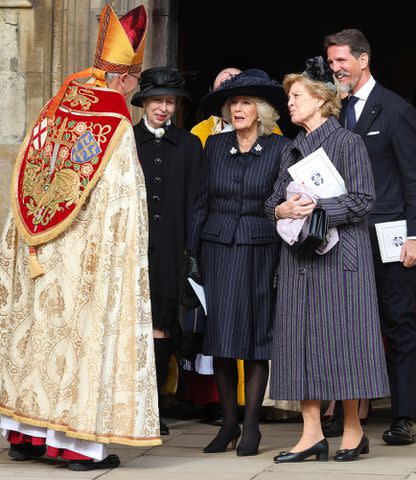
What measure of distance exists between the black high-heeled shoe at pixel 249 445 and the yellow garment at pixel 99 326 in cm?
55

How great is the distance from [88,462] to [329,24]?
750cm

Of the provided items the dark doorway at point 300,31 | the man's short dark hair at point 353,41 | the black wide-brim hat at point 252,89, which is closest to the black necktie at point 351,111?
the man's short dark hair at point 353,41

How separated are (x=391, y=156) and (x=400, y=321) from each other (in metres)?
0.77

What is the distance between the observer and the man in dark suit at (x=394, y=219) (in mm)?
7070

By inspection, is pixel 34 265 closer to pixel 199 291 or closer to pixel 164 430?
pixel 199 291

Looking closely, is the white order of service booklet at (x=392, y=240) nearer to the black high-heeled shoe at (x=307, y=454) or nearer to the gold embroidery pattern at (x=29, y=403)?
the black high-heeled shoe at (x=307, y=454)

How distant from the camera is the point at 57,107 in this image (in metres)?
6.45

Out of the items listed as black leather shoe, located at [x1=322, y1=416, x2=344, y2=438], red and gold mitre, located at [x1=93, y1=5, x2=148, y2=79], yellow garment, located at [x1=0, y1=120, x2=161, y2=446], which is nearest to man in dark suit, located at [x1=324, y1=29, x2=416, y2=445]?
black leather shoe, located at [x1=322, y1=416, x2=344, y2=438]

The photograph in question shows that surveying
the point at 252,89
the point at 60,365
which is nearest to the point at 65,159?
the point at 60,365

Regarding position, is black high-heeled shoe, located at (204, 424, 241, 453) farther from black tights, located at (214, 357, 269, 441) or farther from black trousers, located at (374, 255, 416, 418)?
black trousers, located at (374, 255, 416, 418)

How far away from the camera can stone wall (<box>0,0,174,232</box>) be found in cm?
827

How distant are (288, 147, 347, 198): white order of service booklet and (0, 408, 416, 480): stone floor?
1.13 m

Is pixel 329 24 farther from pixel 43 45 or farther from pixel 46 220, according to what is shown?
pixel 46 220

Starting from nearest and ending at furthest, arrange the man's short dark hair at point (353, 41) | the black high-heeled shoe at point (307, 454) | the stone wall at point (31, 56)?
the black high-heeled shoe at point (307, 454), the man's short dark hair at point (353, 41), the stone wall at point (31, 56)
